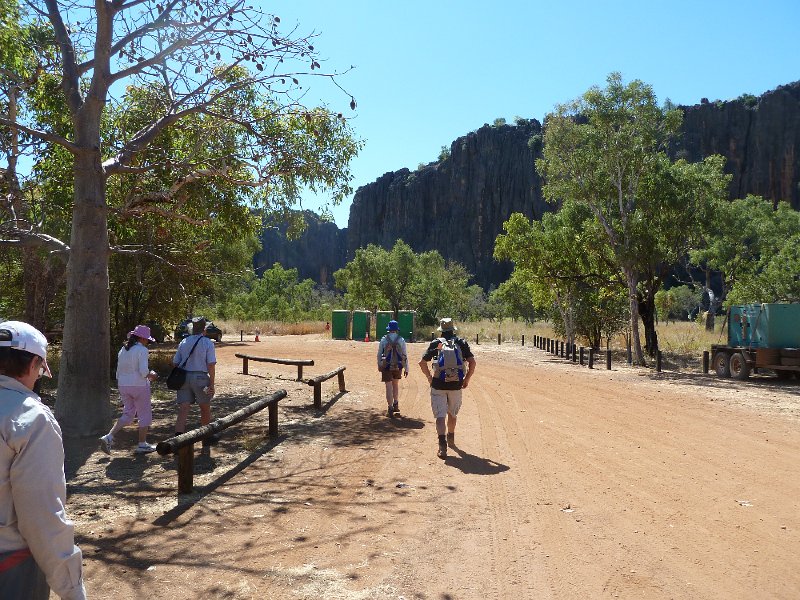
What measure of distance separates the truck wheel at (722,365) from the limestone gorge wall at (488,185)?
7473 centimetres

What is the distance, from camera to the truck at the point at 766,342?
18.0m

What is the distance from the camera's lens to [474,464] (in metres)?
7.62

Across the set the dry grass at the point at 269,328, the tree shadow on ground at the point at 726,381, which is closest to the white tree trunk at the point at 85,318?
the tree shadow on ground at the point at 726,381

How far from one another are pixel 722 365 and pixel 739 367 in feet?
2.59

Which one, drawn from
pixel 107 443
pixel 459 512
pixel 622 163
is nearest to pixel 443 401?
pixel 459 512

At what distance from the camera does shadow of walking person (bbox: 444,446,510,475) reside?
7282 mm

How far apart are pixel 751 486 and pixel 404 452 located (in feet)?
12.7

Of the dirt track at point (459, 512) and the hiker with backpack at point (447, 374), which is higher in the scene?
the hiker with backpack at point (447, 374)

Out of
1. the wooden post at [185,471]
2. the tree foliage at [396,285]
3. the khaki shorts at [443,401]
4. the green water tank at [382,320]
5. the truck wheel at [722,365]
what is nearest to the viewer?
the wooden post at [185,471]

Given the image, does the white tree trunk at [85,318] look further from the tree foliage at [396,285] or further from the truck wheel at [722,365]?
the tree foliage at [396,285]

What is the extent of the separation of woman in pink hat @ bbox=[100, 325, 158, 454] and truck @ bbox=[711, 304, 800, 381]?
1643 cm

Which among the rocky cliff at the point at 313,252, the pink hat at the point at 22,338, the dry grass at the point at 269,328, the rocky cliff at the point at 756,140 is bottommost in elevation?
the dry grass at the point at 269,328

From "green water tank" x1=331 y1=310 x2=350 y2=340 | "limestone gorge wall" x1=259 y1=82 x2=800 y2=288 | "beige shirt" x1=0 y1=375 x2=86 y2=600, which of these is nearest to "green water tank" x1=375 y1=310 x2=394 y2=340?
"green water tank" x1=331 y1=310 x2=350 y2=340

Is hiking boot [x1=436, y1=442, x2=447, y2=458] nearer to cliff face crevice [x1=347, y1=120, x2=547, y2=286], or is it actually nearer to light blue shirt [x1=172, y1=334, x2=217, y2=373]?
light blue shirt [x1=172, y1=334, x2=217, y2=373]
